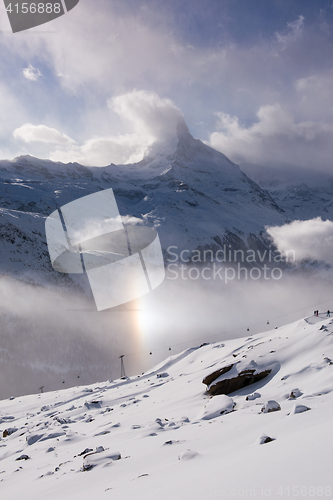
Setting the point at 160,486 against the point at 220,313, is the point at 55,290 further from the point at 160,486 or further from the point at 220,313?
the point at 220,313

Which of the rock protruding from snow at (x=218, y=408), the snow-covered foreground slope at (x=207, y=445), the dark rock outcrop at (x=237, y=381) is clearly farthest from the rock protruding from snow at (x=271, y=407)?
the dark rock outcrop at (x=237, y=381)

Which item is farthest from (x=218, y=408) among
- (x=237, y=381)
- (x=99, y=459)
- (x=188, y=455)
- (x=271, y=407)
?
(x=188, y=455)

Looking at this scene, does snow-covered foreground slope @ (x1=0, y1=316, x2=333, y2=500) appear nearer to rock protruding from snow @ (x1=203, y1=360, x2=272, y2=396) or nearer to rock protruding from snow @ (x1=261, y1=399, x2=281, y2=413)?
rock protruding from snow @ (x1=261, y1=399, x2=281, y2=413)

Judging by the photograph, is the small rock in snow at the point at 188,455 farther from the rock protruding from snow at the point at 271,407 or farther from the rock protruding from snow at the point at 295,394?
the rock protruding from snow at the point at 295,394

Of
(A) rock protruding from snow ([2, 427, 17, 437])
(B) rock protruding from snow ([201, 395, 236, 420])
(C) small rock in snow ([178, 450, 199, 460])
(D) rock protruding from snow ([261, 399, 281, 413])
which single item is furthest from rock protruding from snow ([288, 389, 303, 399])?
(A) rock protruding from snow ([2, 427, 17, 437])

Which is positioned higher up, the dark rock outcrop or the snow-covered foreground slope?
the snow-covered foreground slope

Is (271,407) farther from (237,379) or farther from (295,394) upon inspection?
(237,379)
